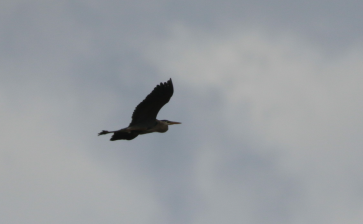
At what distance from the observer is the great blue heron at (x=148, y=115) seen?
18500mm

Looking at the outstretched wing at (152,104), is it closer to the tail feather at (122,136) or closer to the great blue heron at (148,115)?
the great blue heron at (148,115)

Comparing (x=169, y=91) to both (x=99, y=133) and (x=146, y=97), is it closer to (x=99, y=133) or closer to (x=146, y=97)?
(x=146, y=97)

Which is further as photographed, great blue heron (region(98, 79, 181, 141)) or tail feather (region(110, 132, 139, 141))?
tail feather (region(110, 132, 139, 141))

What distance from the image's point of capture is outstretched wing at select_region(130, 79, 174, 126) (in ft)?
60.6

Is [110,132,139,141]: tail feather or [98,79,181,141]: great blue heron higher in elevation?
[98,79,181,141]: great blue heron

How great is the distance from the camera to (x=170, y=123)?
21172 millimetres

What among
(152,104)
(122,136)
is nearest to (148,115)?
(152,104)

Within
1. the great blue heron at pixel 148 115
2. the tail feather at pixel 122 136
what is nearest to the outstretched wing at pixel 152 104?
the great blue heron at pixel 148 115

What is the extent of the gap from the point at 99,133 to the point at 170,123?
3444 mm

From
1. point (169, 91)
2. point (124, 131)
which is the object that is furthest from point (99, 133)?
point (169, 91)

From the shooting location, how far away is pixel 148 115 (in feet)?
64.0

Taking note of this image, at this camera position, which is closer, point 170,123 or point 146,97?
point 146,97

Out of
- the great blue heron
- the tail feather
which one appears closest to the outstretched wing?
the great blue heron

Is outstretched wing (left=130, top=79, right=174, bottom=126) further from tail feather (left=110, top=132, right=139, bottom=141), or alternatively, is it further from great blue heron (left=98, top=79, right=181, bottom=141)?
tail feather (left=110, top=132, right=139, bottom=141)
